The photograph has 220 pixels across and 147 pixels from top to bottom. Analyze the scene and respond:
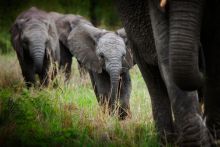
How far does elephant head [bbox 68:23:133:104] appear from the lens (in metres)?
8.39

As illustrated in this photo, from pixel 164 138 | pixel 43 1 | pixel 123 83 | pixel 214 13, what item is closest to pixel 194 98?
pixel 214 13

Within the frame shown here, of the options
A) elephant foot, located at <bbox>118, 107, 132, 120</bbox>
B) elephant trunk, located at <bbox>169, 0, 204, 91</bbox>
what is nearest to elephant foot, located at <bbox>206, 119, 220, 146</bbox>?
elephant trunk, located at <bbox>169, 0, 204, 91</bbox>

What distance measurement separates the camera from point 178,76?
3834mm

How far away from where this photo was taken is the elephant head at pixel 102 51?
8391 millimetres

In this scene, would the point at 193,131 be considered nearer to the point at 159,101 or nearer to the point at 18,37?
the point at 159,101

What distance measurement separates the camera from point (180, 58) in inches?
151

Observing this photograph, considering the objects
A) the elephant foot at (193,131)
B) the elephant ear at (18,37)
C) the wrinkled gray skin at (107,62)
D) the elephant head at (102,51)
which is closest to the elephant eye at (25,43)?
the elephant ear at (18,37)

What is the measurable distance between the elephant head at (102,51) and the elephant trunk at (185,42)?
4.16 meters

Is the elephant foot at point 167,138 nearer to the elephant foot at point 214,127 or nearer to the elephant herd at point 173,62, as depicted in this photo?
the elephant herd at point 173,62

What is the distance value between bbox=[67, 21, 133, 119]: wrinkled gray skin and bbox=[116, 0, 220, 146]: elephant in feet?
7.29

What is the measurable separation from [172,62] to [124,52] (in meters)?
4.93

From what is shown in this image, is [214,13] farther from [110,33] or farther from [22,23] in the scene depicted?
[22,23]

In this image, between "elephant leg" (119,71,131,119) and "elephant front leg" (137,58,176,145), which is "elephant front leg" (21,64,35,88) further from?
"elephant front leg" (137,58,176,145)

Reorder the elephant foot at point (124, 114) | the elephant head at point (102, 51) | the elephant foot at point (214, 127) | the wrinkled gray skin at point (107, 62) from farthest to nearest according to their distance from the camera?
the elephant head at point (102, 51), the wrinkled gray skin at point (107, 62), the elephant foot at point (124, 114), the elephant foot at point (214, 127)
